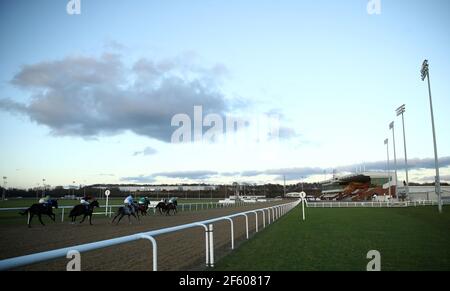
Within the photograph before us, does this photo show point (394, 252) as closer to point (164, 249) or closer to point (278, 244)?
point (278, 244)

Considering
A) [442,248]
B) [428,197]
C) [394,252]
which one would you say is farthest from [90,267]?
[428,197]

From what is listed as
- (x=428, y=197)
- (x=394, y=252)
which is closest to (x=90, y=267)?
(x=394, y=252)

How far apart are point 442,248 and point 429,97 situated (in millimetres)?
21957
